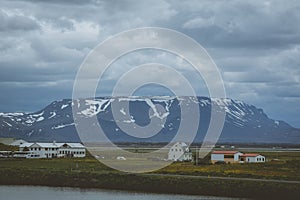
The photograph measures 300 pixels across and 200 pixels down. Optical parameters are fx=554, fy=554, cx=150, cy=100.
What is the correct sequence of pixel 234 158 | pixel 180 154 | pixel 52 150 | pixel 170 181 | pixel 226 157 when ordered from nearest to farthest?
pixel 170 181 → pixel 234 158 → pixel 226 157 → pixel 180 154 → pixel 52 150

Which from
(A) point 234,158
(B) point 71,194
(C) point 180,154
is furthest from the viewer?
(C) point 180,154

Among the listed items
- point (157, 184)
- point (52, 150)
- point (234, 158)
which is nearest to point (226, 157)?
point (234, 158)

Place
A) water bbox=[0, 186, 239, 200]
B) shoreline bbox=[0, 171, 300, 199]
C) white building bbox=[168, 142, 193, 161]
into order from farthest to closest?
white building bbox=[168, 142, 193, 161] → water bbox=[0, 186, 239, 200] → shoreline bbox=[0, 171, 300, 199]

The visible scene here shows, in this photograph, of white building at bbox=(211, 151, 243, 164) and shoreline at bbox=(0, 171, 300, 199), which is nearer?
shoreline at bbox=(0, 171, 300, 199)

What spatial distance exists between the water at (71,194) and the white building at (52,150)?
147ft

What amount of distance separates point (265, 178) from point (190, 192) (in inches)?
369

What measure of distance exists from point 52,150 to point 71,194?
171 feet

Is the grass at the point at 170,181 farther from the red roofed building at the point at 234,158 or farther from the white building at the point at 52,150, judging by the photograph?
the white building at the point at 52,150

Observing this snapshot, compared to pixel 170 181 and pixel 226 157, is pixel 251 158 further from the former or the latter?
pixel 170 181

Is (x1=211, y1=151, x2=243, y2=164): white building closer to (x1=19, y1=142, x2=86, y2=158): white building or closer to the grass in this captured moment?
the grass

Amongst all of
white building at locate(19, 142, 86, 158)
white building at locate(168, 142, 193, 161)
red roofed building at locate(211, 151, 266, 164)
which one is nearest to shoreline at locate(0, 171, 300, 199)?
red roofed building at locate(211, 151, 266, 164)

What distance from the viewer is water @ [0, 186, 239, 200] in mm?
49750

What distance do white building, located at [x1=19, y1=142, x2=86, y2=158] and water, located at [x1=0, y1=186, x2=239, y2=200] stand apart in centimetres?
4484

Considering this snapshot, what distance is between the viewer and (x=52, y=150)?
103m
